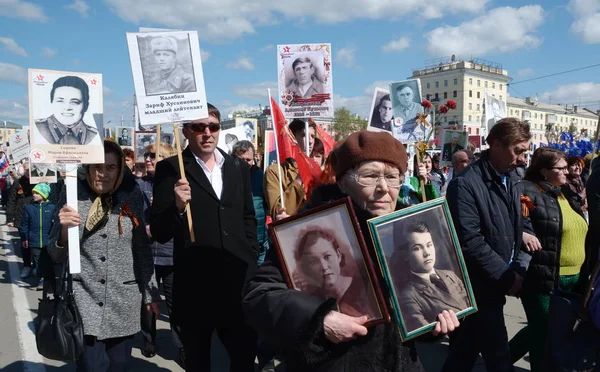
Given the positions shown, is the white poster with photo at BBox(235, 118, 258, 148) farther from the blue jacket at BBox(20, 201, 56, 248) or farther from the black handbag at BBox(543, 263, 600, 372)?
the black handbag at BBox(543, 263, 600, 372)

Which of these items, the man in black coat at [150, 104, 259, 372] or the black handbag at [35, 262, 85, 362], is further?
the man in black coat at [150, 104, 259, 372]

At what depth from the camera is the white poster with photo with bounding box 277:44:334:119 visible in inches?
189

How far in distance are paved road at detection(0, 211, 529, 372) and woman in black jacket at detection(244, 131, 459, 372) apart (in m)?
2.95

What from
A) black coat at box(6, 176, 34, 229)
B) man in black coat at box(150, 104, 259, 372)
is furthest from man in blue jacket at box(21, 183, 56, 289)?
man in black coat at box(150, 104, 259, 372)

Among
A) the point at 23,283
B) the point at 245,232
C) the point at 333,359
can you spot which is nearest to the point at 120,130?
the point at 23,283

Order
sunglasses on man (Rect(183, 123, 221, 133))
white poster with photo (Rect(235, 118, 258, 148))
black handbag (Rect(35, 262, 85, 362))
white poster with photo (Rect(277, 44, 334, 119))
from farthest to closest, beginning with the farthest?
white poster with photo (Rect(235, 118, 258, 148)) < white poster with photo (Rect(277, 44, 334, 119)) < sunglasses on man (Rect(183, 123, 221, 133)) < black handbag (Rect(35, 262, 85, 362))

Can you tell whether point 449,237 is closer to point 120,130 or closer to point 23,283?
point 23,283

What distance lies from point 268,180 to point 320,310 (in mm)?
2664

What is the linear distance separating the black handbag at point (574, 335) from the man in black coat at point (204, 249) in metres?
1.67

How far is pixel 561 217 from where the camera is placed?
364cm

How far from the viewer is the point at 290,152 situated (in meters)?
4.11

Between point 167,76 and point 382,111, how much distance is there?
345 centimetres

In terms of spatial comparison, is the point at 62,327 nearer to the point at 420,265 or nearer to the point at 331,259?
the point at 331,259

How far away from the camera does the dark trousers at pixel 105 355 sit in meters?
3.00
